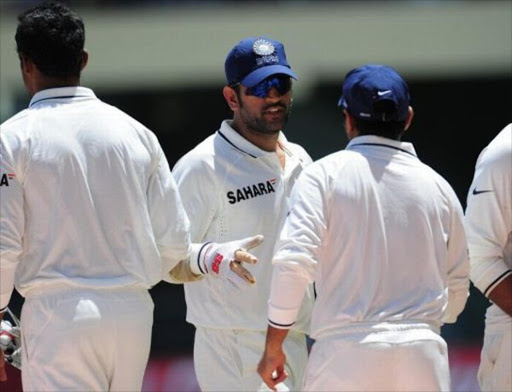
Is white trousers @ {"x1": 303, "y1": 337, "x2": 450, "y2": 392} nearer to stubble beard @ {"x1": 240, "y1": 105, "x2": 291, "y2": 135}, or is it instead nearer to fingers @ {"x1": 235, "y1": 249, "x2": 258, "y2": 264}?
fingers @ {"x1": 235, "y1": 249, "x2": 258, "y2": 264}

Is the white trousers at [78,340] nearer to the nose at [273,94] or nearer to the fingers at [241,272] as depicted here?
the fingers at [241,272]

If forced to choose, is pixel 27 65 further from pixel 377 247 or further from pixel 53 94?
pixel 377 247

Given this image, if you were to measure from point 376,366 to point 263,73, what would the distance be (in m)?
1.54

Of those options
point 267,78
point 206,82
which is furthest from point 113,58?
point 267,78

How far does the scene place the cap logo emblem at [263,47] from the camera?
17.7 feet

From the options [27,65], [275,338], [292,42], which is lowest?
[292,42]

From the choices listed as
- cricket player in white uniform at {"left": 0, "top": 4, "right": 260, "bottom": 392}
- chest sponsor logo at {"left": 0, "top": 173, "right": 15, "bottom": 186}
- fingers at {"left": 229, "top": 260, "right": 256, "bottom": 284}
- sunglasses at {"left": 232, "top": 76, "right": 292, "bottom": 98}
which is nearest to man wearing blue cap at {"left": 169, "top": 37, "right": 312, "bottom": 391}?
sunglasses at {"left": 232, "top": 76, "right": 292, "bottom": 98}

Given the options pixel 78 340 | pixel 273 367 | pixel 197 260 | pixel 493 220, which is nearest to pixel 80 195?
pixel 78 340

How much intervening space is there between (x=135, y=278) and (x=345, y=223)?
2.49 ft

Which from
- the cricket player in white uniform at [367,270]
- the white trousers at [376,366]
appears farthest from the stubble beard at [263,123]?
the white trousers at [376,366]

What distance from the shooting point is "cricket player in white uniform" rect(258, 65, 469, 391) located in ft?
14.3

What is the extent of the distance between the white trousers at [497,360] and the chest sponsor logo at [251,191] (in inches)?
42.6

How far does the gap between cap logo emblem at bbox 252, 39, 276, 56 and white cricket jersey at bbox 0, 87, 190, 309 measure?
0.96 meters

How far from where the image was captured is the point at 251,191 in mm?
5348
